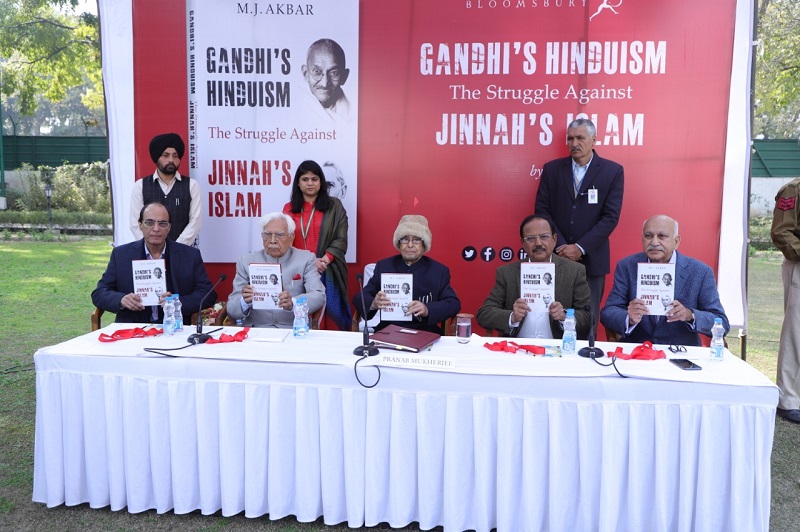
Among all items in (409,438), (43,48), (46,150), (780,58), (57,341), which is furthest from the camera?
(46,150)

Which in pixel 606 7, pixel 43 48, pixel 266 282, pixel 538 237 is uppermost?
pixel 43 48

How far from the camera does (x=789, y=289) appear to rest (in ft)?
13.0

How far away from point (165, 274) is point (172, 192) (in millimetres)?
1278

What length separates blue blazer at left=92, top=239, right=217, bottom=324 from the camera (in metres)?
3.41

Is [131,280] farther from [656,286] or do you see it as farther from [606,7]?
[606,7]

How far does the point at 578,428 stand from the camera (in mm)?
2217

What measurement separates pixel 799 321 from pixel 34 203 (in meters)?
18.3

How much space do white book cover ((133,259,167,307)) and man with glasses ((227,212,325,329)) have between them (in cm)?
44

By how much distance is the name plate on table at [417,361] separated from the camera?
2.33 metres

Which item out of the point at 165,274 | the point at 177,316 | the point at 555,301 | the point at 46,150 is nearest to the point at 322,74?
the point at 165,274

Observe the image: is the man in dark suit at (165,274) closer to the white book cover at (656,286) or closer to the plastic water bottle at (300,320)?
the plastic water bottle at (300,320)

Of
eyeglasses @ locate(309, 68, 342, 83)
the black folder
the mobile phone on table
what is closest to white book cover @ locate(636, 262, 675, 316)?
the mobile phone on table

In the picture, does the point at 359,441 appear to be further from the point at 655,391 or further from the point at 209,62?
the point at 209,62

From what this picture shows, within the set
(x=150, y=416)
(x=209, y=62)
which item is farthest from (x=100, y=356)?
(x=209, y=62)
